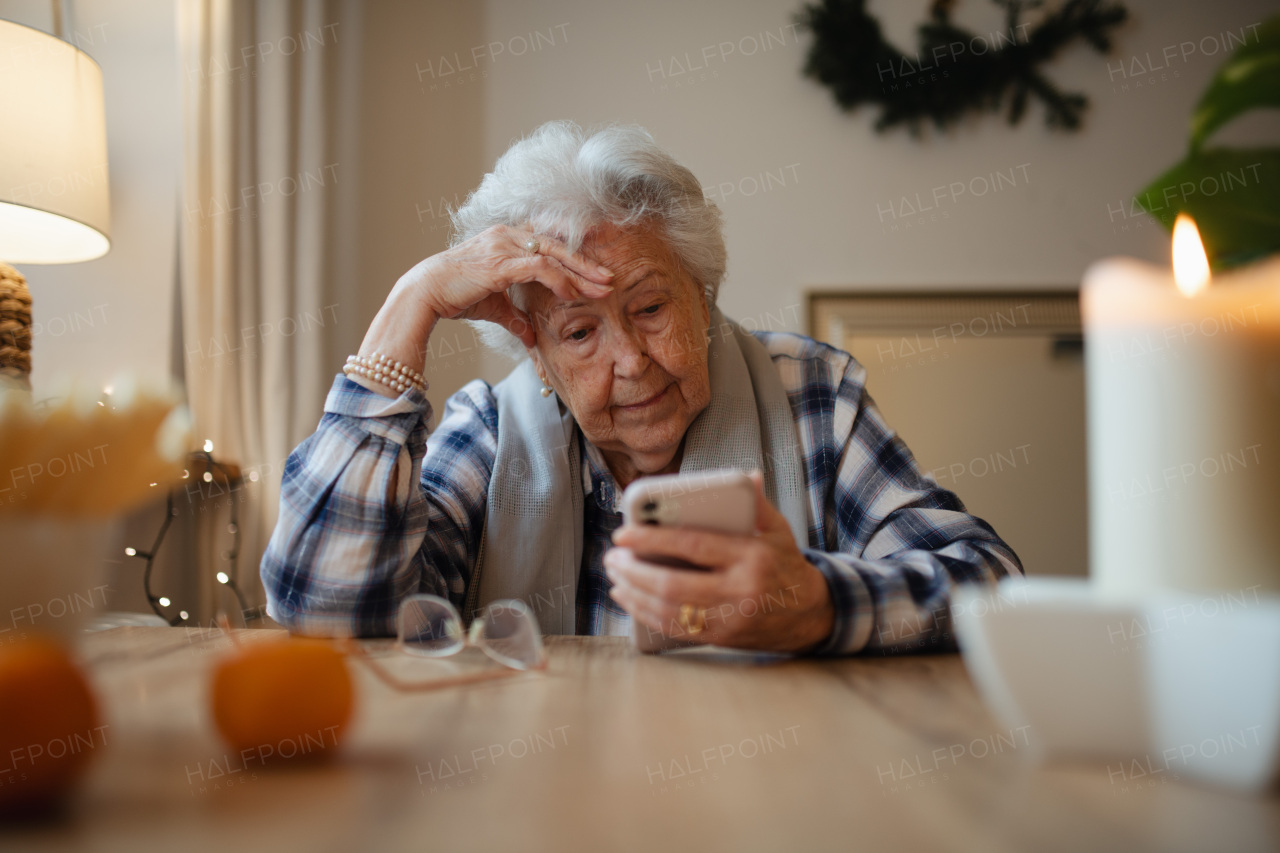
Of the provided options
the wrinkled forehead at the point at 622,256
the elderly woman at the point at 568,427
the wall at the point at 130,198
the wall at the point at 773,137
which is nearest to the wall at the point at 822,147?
the wall at the point at 773,137

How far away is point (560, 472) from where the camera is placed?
128 centimetres

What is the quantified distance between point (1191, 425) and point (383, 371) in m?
0.98

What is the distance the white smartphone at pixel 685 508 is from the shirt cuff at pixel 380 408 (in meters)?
0.47

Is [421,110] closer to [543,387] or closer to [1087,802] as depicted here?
[543,387]

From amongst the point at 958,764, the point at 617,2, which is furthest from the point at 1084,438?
the point at 958,764

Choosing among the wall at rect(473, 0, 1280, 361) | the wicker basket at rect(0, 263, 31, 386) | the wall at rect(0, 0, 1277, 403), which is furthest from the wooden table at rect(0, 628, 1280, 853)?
the wall at rect(473, 0, 1280, 361)

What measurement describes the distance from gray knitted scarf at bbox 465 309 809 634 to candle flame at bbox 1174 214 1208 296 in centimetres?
87

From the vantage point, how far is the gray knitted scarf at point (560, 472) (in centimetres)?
Answer: 121

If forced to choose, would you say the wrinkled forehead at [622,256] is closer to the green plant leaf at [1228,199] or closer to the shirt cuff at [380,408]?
the shirt cuff at [380,408]

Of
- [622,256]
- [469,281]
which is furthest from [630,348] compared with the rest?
[469,281]

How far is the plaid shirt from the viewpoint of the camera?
2.66ft

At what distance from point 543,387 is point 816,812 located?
1.11 meters

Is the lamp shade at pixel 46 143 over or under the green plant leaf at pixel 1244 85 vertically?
over

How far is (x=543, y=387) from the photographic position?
54.2 inches
